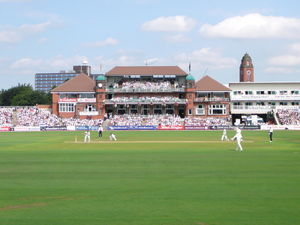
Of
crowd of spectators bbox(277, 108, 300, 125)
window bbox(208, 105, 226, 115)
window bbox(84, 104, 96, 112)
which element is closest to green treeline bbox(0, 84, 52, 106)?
window bbox(84, 104, 96, 112)

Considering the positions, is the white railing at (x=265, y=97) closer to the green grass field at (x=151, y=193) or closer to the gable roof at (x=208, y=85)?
the gable roof at (x=208, y=85)

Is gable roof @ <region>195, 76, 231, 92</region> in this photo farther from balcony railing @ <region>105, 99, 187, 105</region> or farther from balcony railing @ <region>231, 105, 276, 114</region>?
balcony railing @ <region>231, 105, 276, 114</region>

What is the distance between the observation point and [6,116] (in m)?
77.2

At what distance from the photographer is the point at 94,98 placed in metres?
83.5

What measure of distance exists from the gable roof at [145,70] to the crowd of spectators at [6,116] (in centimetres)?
1678

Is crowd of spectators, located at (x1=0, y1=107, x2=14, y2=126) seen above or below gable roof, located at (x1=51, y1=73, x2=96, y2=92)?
below

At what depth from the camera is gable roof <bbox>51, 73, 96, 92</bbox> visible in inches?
3317

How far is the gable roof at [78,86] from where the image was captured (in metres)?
84.2

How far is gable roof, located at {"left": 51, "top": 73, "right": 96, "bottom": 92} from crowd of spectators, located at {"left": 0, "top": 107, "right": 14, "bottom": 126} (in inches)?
332

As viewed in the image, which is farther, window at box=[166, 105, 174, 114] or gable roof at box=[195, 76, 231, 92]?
gable roof at box=[195, 76, 231, 92]

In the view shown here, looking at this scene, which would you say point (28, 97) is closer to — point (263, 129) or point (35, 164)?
point (263, 129)

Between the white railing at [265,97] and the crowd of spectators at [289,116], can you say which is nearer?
the crowd of spectators at [289,116]

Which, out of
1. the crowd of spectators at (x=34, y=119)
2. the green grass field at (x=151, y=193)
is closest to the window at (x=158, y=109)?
the crowd of spectators at (x=34, y=119)

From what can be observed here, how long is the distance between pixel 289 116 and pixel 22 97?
6108cm
